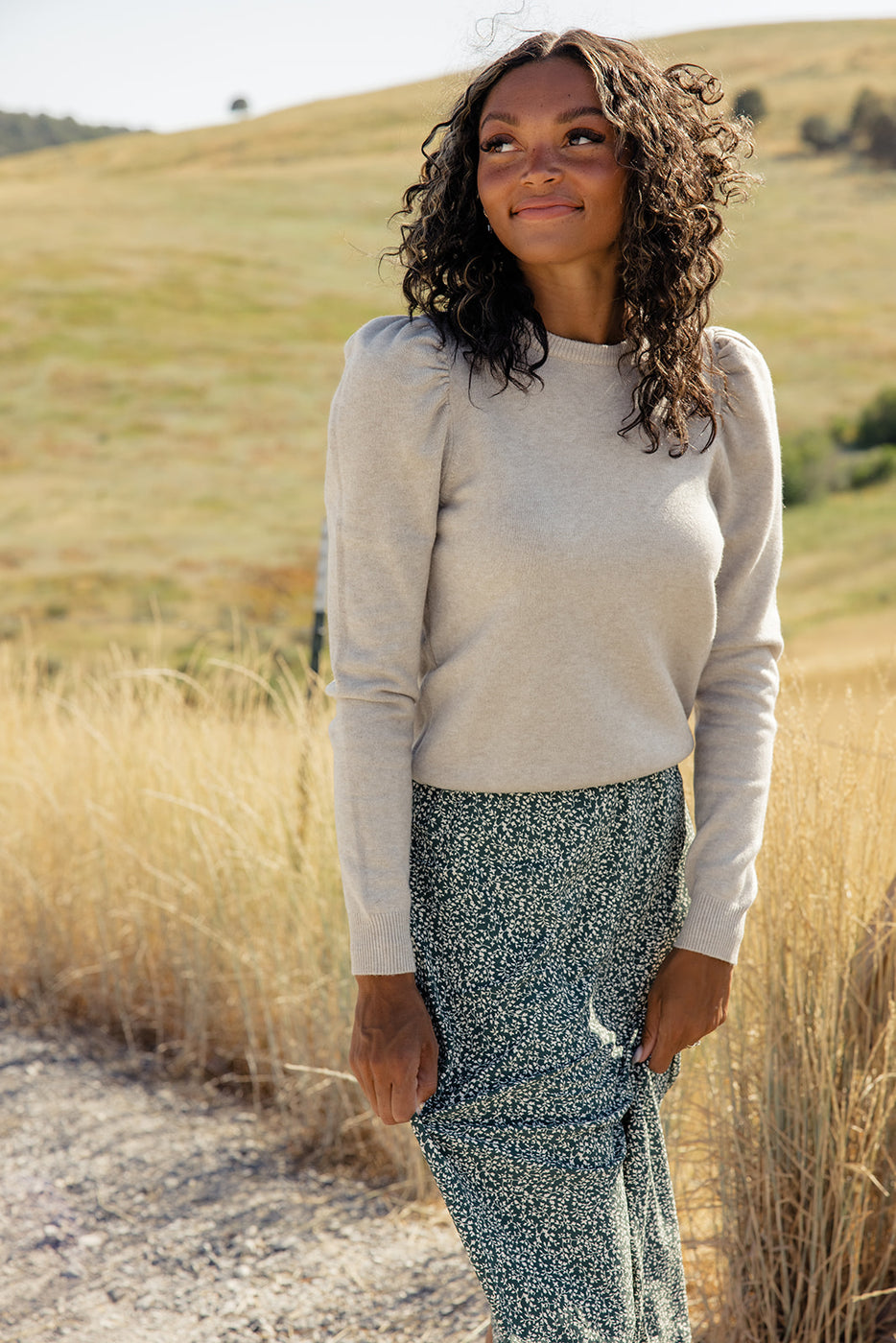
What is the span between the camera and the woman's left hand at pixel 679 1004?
1.42 m

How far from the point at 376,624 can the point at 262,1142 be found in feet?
6.62

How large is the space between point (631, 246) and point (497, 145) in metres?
0.18

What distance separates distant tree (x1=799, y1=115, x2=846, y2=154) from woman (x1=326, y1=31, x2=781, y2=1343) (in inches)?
1891

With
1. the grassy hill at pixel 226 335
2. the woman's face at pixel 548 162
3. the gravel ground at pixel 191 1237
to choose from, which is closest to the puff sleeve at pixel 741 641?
the woman's face at pixel 548 162

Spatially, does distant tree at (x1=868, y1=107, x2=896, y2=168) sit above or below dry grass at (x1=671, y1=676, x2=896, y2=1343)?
above

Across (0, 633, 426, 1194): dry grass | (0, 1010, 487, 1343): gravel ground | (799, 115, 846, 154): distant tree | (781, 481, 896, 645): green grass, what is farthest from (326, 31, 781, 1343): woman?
(799, 115, 846, 154): distant tree

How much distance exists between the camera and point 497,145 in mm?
1346

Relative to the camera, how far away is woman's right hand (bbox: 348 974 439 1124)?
128cm

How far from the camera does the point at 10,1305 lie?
2295 mm

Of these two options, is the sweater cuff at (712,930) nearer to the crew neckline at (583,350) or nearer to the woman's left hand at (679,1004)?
the woman's left hand at (679,1004)

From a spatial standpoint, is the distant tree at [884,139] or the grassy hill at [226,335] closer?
the grassy hill at [226,335]

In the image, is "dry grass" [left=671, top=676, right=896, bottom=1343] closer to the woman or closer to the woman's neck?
the woman

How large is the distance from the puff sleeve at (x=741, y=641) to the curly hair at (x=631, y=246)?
0.20 ft

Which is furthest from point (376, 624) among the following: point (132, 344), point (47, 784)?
point (132, 344)
